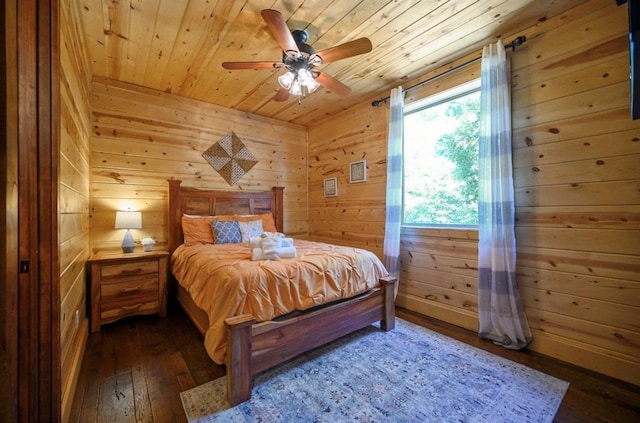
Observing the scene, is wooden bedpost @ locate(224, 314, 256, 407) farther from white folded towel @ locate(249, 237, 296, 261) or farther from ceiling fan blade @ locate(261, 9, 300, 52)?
ceiling fan blade @ locate(261, 9, 300, 52)

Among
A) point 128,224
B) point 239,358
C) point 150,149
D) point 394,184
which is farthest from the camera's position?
point 150,149

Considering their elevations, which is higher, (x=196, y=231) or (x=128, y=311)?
(x=196, y=231)

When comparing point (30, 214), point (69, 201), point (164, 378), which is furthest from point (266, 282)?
point (69, 201)

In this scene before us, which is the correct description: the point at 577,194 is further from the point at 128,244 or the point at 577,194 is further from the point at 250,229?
the point at 128,244

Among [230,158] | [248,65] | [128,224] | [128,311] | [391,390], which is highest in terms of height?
[248,65]

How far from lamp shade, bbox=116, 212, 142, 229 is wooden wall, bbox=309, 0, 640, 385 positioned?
10.9 feet

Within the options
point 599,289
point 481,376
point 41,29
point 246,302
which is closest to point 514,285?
point 599,289

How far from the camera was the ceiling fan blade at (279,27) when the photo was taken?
5.17 ft

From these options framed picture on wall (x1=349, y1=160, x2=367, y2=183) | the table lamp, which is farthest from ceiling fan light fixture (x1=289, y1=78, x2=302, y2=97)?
the table lamp

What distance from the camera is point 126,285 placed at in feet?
8.48

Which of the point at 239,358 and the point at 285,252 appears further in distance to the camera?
the point at 285,252

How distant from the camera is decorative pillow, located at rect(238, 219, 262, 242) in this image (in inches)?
125

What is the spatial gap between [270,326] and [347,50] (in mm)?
1962

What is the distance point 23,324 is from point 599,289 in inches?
127
